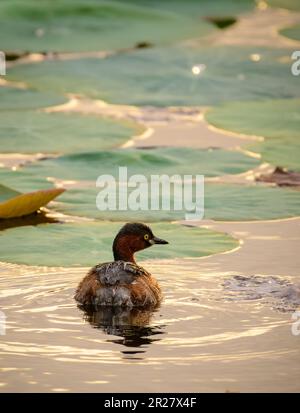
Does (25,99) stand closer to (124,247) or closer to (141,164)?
(141,164)

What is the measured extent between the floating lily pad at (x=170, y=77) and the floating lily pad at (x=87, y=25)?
32 cm

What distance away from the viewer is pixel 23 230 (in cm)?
1156

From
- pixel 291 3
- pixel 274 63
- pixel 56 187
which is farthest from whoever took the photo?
pixel 291 3

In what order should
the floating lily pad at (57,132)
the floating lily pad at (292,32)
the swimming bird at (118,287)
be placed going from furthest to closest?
the floating lily pad at (292,32)
the floating lily pad at (57,132)
the swimming bird at (118,287)

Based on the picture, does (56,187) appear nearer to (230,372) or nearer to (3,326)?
(3,326)

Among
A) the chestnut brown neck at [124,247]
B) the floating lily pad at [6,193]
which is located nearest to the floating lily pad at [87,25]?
the floating lily pad at [6,193]

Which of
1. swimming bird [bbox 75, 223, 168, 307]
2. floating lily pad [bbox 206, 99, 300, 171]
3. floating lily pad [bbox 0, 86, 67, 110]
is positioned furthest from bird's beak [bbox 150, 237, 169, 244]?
floating lily pad [bbox 0, 86, 67, 110]

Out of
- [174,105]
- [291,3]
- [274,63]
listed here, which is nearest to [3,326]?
[174,105]

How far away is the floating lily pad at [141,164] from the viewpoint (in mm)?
13055

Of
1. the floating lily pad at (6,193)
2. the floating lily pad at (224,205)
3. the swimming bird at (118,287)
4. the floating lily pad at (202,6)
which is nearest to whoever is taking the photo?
the swimming bird at (118,287)

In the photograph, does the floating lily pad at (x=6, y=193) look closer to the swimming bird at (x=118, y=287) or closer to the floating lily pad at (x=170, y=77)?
the swimming bird at (x=118, y=287)

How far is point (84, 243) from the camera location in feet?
36.6

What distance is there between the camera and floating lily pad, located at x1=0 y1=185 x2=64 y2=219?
1172cm
